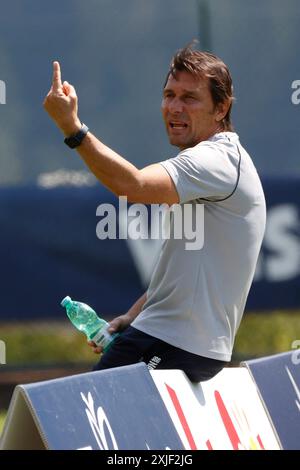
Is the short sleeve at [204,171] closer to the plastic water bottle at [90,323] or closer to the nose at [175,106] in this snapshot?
the nose at [175,106]

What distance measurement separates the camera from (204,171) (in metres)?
4.53

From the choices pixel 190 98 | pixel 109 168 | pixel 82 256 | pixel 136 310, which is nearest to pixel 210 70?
pixel 190 98

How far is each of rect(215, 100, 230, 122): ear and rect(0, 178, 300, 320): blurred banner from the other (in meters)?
3.82

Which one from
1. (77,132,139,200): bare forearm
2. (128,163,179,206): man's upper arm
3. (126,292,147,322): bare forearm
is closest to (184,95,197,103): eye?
(128,163,179,206): man's upper arm

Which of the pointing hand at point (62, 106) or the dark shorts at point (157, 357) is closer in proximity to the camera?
the pointing hand at point (62, 106)

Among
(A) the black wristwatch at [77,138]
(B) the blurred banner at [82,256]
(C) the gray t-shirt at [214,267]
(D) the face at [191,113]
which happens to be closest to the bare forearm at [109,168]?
(A) the black wristwatch at [77,138]

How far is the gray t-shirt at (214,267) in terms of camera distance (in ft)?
15.4

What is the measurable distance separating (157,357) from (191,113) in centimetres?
91

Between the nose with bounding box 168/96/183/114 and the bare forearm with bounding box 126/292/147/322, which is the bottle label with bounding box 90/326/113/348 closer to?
the bare forearm with bounding box 126/292/147/322

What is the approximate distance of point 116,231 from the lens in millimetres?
8766

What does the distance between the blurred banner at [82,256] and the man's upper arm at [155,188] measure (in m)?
4.27

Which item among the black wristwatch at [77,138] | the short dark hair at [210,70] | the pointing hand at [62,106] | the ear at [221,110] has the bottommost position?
the black wristwatch at [77,138]

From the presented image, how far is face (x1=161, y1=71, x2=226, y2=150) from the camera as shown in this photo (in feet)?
15.9

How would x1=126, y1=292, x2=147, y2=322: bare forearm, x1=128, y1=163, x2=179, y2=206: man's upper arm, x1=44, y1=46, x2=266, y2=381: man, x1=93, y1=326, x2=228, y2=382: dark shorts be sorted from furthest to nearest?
x1=126, y1=292, x2=147, y2=322: bare forearm, x1=93, y1=326, x2=228, y2=382: dark shorts, x1=44, y1=46, x2=266, y2=381: man, x1=128, y1=163, x2=179, y2=206: man's upper arm
